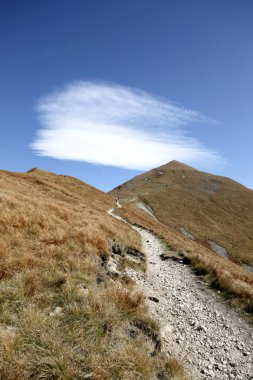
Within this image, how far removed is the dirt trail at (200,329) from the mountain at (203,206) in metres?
59.6

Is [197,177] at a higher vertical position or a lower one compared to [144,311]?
higher

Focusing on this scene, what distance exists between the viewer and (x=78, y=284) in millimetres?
8758

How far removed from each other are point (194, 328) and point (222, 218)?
9509 centimetres

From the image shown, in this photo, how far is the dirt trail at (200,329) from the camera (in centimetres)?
682

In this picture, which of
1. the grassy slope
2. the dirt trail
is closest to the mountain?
the dirt trail

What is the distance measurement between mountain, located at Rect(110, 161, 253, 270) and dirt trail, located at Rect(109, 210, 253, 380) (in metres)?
59.6

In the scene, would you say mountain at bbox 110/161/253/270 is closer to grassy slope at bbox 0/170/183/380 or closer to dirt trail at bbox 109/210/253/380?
dirt trail at bbox 109/210/253/380

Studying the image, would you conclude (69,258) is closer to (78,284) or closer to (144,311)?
(78,284)

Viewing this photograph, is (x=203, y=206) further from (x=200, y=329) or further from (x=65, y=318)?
(x=65, y=318)

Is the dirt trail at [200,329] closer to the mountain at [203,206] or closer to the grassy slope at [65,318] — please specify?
the grassy slope at [65,318]

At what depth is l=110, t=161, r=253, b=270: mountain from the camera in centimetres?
7550

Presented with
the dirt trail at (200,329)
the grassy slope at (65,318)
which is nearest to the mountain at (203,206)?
the dirt trail at (200,329)

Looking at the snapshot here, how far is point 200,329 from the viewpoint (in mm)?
8602

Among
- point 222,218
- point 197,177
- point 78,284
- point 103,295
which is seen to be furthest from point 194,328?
point 197,177
